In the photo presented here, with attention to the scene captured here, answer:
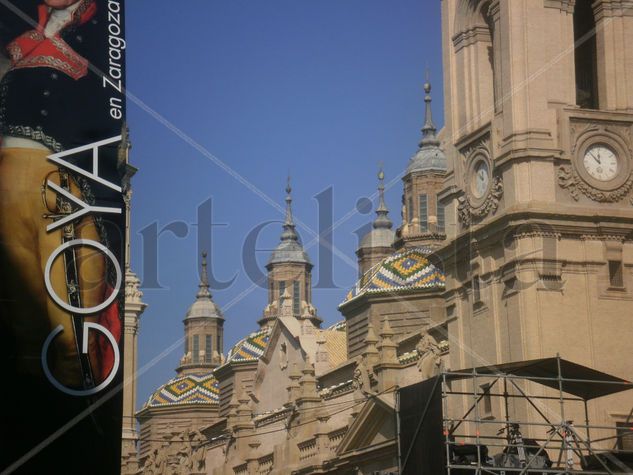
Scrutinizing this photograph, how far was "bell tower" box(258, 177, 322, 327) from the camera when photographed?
94.5 m

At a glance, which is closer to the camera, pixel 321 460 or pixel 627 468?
pixel 627 468

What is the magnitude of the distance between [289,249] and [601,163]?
6524 centimetres

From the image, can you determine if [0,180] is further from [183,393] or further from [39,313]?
[183,393]

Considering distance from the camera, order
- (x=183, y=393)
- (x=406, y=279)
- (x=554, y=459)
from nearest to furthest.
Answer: (x=554, y=459)
(x=406, y=279)
(x=183, y=393)

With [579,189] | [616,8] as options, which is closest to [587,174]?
[579,189]

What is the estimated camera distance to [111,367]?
29594 millimetres

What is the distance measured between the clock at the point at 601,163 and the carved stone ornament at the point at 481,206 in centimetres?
199

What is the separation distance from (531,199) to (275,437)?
25839 mm

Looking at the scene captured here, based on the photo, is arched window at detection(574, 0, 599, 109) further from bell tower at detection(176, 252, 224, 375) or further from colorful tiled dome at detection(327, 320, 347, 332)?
bell tower at detection(176, 252, 224, 375)

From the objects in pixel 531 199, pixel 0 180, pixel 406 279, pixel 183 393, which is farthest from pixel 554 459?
pixel 183 393

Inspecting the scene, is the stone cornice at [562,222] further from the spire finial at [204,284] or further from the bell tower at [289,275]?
the spire finial at [204,284]

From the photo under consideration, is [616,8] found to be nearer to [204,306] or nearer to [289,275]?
[289,275]

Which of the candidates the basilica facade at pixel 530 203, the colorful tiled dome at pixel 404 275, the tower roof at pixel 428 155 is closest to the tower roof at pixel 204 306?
the tower roof at pixel 428 155

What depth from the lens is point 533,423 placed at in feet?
93.5
